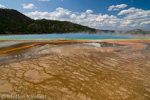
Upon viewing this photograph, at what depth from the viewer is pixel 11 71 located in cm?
378

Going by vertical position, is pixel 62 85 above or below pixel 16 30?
below

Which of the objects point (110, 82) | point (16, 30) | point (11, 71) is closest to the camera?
point (110, 82)

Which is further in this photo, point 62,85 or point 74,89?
point 62,85

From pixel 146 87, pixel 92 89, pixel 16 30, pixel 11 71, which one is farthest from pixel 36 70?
pixel 16 30

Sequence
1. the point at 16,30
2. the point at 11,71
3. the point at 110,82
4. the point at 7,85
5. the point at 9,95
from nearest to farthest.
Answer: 1. the point at 9,95
2. the point at 7,85
3. the point at 110,82
4. the point at 11,71
5. the point at 16,30

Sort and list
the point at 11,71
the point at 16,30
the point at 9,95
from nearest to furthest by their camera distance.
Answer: the point at 9,95, the point at 11,71, the point at 16,30

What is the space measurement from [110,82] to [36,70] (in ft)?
10.3

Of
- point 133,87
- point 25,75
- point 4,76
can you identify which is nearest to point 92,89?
point 133,87

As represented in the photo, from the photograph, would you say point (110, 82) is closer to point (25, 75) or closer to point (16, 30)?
point (25, 75)

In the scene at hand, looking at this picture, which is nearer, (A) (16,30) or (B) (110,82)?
(B) (110,82)

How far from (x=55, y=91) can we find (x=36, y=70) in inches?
70.8

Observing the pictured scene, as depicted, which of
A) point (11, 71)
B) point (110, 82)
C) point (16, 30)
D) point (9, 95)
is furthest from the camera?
point (16, 30)

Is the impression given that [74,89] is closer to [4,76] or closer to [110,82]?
[110,82]

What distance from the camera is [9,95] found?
8.04 ft
